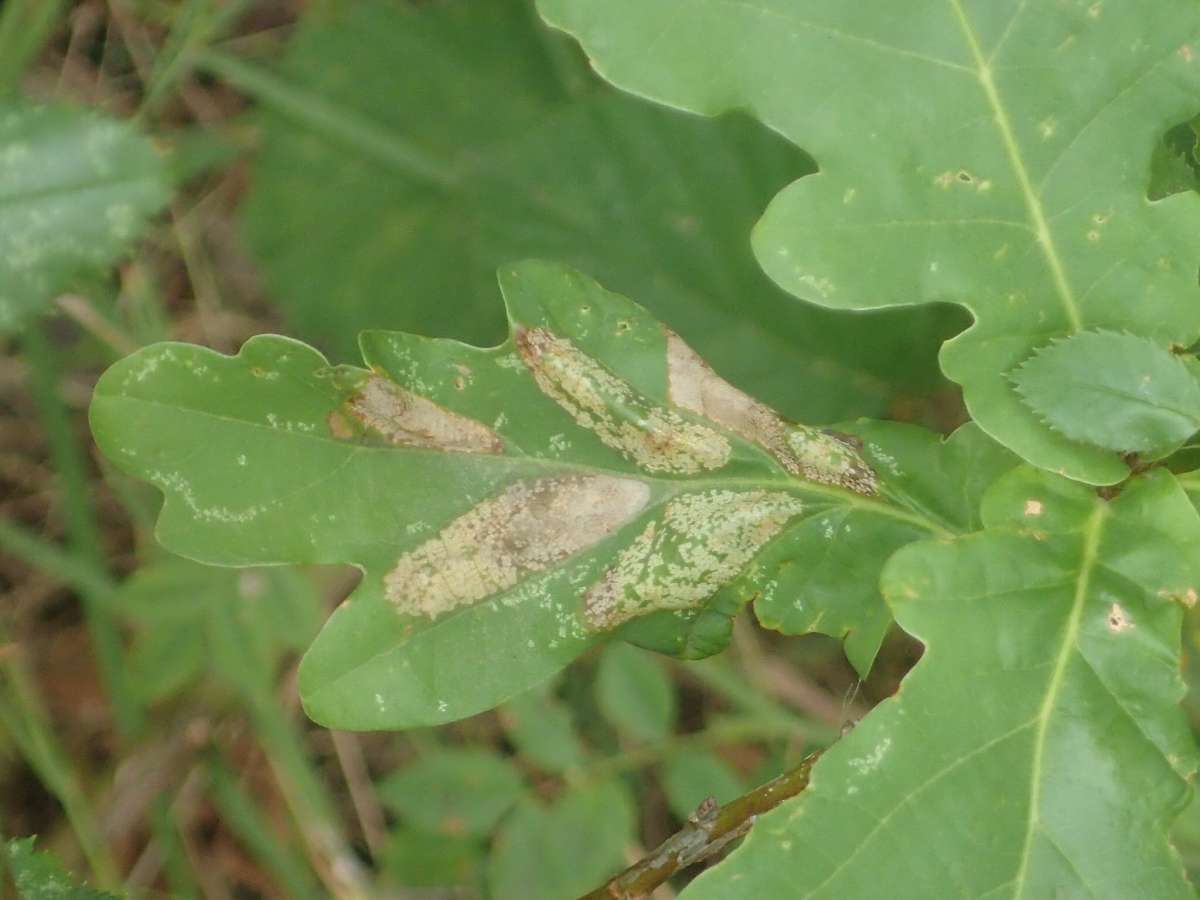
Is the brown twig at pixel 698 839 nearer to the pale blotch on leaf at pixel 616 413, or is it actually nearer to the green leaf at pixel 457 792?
the pale blotch on leaf at pixel 616 413

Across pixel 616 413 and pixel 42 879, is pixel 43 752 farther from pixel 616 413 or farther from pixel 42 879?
pixel 616 413

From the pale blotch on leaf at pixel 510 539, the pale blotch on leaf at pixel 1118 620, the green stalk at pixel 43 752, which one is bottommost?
the green stalk at pixel 43 752

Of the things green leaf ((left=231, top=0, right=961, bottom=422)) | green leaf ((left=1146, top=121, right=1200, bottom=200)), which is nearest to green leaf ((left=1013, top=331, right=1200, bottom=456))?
green leaf ((left=1146, top=121, right=1200, bottom=200))

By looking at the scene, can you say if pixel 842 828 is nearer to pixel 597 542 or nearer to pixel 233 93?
pixel 597 542

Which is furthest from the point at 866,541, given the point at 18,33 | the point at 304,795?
the point at 18,33

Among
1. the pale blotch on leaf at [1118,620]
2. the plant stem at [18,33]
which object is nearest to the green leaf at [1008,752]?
the pale blotch on leaf at [1118,620]
